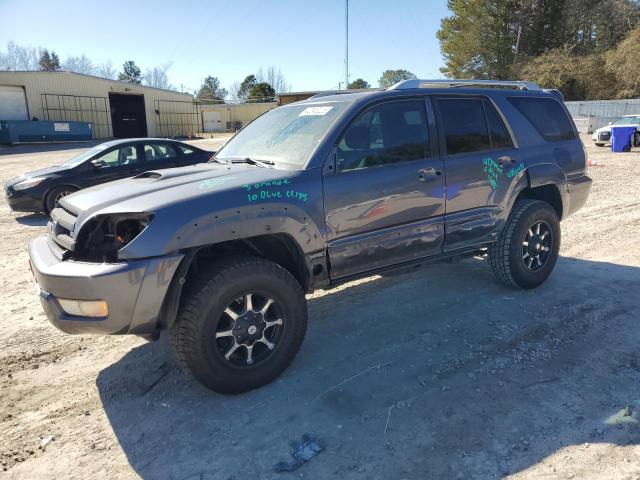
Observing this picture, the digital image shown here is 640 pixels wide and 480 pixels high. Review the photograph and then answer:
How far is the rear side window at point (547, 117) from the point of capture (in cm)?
486

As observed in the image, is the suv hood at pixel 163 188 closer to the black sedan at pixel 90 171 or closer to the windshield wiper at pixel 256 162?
the windshield wiper at pixel 256 162

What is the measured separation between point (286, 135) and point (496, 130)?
206cm

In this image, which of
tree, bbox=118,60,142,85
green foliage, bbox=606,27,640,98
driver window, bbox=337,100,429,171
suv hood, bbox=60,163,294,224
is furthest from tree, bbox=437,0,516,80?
tree, bbox=118,60,142,85

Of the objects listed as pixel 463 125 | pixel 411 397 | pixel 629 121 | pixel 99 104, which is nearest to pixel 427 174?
pixel 463 125

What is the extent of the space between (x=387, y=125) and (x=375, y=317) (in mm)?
1717

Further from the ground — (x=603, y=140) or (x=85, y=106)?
(x=85, y=106)

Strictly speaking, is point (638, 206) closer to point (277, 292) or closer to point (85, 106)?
point (277, 292)

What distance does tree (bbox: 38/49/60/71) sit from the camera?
8919 centimetres

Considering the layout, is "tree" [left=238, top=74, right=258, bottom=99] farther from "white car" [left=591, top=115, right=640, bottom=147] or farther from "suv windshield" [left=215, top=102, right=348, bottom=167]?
"suv windshield" [left=215, top=102, right=348, bottom=167]

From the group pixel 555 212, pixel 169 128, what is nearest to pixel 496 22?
pixel 169 128

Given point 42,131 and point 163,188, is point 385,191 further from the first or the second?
point 42,131

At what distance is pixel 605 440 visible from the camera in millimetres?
2740

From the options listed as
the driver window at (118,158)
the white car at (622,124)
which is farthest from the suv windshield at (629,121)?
the driver window at (118,158)

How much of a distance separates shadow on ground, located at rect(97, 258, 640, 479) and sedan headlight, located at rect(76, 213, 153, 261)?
3.42 ft
